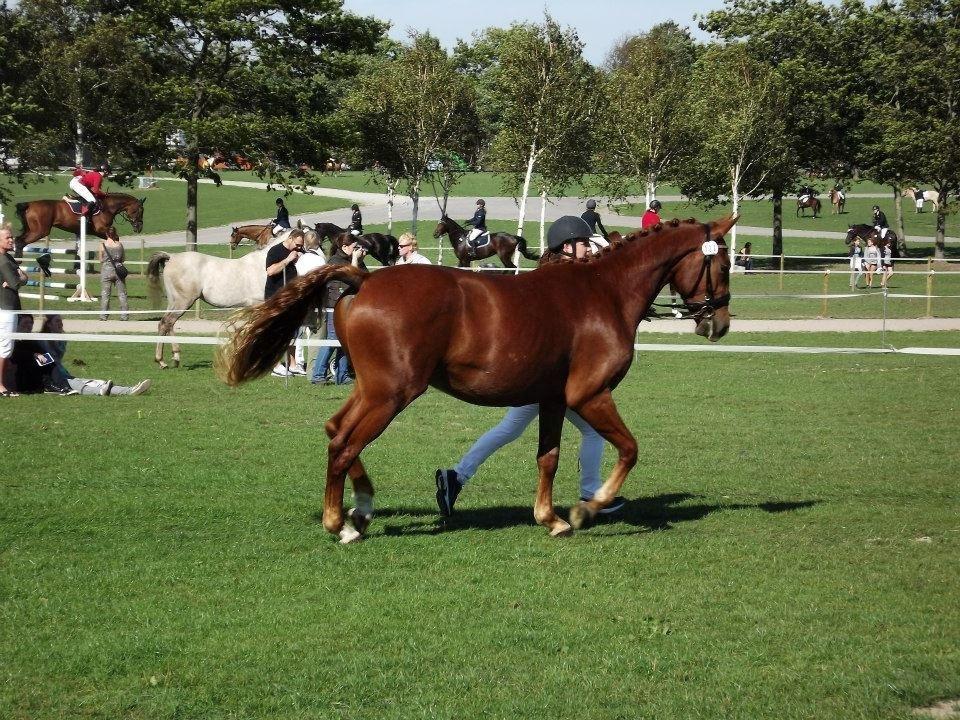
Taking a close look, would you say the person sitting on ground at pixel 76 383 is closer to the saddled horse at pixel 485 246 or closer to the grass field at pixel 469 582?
the grass field at pixel 469 582

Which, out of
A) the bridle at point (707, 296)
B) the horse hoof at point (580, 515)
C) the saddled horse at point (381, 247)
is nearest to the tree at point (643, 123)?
the saddled horse at point (381, 247)

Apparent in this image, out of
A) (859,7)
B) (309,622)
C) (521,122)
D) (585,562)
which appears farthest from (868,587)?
(859,7)

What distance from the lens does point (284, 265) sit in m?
17.8

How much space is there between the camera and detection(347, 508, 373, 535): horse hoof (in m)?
8.05

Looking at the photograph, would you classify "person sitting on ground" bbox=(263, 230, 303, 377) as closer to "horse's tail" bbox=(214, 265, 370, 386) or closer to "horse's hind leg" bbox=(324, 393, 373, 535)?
"horse's tail" bbox=(214, 265, 370, 386)

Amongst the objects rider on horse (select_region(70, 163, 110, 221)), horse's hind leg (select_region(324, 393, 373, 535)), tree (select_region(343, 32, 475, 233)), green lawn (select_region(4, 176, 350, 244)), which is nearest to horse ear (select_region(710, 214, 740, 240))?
horse's hind leg (select_region(324, 393, 373, 535))

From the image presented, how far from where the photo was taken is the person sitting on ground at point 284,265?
17.7m

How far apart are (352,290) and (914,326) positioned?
20.6 metres

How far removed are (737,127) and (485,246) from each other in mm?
15766

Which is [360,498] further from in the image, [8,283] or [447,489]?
[8,283]

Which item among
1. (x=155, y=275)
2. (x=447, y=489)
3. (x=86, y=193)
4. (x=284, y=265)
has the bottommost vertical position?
(x=447, y=489)

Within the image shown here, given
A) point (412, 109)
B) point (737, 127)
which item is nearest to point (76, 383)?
point (737, 127)

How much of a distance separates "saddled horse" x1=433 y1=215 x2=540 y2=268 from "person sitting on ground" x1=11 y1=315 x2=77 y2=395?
1929cm

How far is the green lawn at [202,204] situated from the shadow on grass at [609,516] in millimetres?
43021
